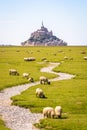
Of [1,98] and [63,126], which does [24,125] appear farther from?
[1,98]

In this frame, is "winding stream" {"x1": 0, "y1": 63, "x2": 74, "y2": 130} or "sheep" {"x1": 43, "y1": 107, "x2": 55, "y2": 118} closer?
"winding stream" {"x1": 0, "y1": 63, "x2": 74, "y2": 130}

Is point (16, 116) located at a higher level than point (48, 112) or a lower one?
lower

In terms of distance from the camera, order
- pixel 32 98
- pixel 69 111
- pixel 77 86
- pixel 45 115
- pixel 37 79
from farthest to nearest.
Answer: pixel 37 79
pixel 77 86
pixel 32 98
pixel 69 111
pixel 45 115

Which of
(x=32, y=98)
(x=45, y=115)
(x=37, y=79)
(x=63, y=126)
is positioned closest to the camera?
(x=63, y=126)

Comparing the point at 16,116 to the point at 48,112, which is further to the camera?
the point at 16,116

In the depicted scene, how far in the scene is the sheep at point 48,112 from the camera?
125 feet

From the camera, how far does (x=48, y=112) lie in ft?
126

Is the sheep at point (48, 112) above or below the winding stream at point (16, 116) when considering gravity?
above

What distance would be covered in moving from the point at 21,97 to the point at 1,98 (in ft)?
10.2

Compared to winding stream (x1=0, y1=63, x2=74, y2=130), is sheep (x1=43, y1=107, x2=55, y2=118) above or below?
above

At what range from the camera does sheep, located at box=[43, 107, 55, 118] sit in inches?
1505

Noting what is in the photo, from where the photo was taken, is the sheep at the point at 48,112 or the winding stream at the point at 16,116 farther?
the sheep at the point at 48,112

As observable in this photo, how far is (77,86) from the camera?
198ft

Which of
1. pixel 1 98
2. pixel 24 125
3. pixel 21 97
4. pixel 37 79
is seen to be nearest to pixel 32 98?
pixel 21 97
